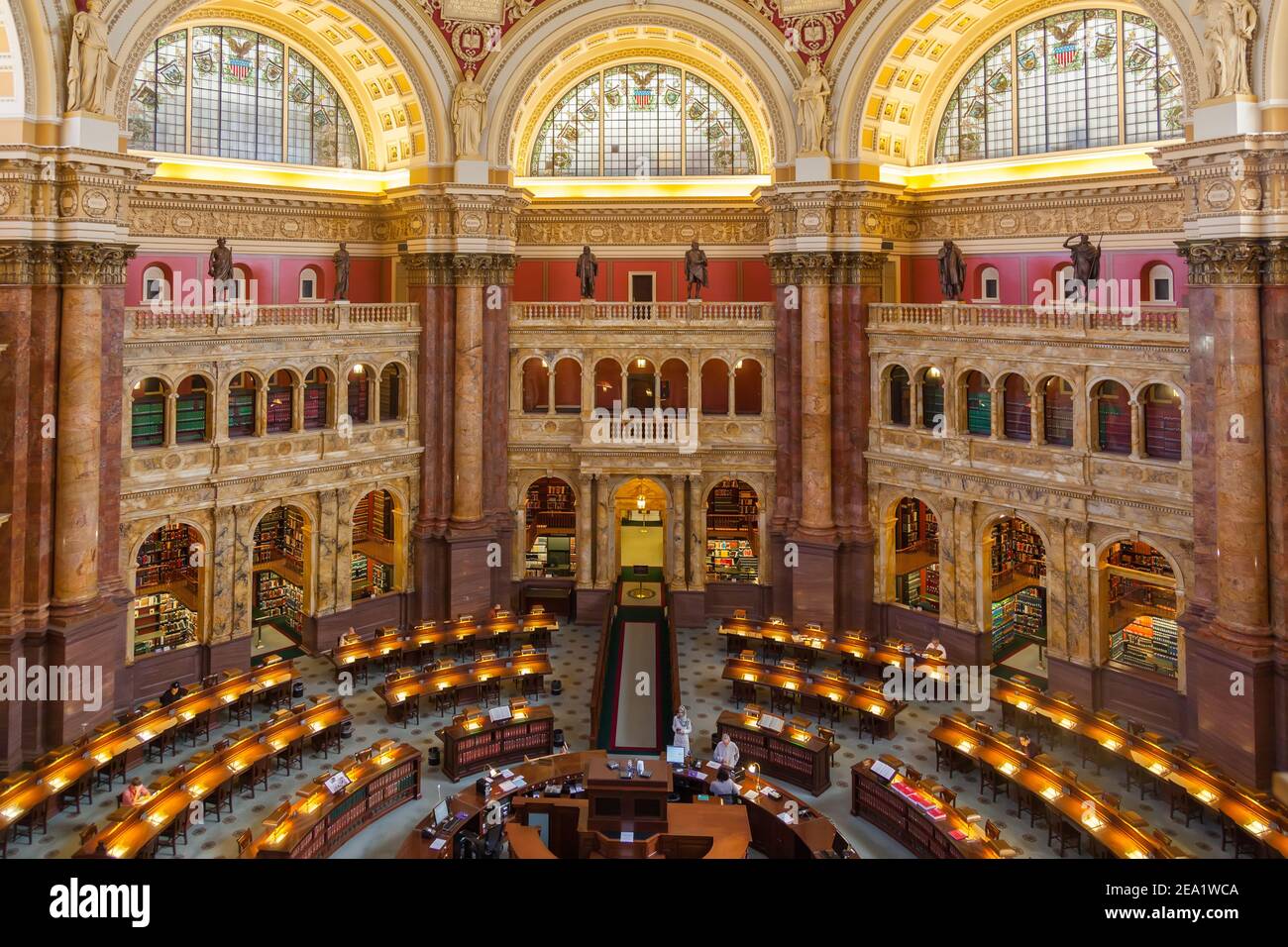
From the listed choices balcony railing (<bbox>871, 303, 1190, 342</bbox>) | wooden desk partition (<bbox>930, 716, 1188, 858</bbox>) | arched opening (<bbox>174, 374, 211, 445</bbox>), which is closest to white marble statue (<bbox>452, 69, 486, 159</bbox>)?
arched opening (<bbox>174, 374, 211, 445</bbox>)

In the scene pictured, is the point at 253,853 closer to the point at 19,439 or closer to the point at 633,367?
the point at 19,439

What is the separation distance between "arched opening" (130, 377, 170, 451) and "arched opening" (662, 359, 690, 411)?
52.4 ft

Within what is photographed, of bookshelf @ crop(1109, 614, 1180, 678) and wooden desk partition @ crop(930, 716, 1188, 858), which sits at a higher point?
bookshelf @ crop(1109, 614, 1180, 678)

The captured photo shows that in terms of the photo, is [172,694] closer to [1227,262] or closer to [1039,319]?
[1039,319]

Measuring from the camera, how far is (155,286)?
1078 inches

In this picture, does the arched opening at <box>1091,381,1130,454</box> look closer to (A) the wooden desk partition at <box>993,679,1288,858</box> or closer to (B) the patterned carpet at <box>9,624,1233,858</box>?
(A) the wooden desk partition at <box>993,679,1288,858</box>

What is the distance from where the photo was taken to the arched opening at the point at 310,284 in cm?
3097

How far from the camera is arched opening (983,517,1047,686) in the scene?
28500mm

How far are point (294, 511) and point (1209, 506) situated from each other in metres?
26.6

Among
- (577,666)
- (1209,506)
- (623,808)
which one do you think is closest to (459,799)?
(623,808)

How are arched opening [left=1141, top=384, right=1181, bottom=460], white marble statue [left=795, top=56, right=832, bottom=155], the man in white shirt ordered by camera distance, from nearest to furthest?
the man in white shirt, arched opening [left=1141, top=384, right=1181, bottom=460], white marble statue [left=795, top=56, right=832, bottom=155]

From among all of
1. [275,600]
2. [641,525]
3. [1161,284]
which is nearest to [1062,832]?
[1161,284]

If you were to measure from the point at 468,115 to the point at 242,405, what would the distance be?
37.6 ft

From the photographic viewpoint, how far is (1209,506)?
835 inches
